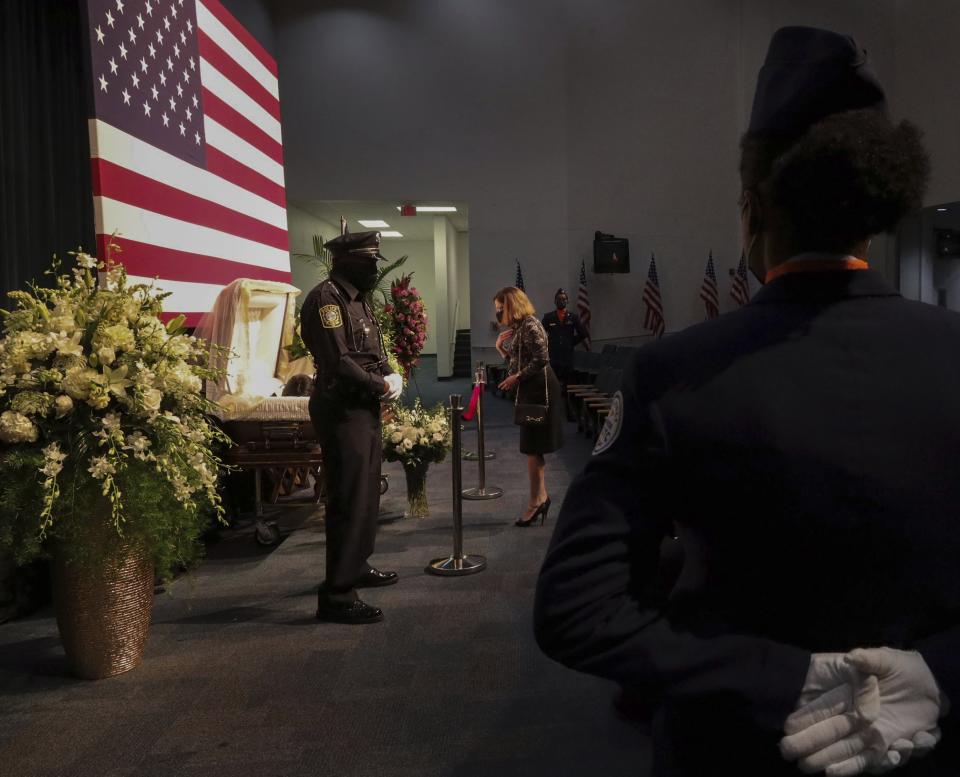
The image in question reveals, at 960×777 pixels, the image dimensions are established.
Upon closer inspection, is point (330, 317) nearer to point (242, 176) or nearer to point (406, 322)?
point (242, 176)

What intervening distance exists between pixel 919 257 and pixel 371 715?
41.3 feet

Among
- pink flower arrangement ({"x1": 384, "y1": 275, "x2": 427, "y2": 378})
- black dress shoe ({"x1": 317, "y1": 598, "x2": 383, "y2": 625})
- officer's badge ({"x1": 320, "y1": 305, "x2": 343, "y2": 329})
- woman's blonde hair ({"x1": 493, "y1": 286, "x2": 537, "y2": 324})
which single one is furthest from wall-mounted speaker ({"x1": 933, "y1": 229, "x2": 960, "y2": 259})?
black dress shoe ({"x1": 317, "y1": 598, "x2": 383, "y2": 625})

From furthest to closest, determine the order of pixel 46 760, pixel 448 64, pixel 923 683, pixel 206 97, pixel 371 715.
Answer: pixel 448 64, pixel 206 97, pixel 371 715, pixel 46 760, pixel 923 683

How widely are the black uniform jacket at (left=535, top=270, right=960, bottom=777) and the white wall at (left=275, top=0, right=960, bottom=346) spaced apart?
11.9m

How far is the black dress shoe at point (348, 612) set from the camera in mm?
3287

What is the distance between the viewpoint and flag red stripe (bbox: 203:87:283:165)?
15.5ft

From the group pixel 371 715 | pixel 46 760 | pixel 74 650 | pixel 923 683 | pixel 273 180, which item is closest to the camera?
pixel 923 683

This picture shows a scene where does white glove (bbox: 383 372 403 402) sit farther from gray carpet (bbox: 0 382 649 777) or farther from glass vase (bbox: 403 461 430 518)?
glass vase (bbox: 403 461 430 518)

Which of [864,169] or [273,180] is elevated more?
[273,180]

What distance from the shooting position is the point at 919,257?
39.9 ft

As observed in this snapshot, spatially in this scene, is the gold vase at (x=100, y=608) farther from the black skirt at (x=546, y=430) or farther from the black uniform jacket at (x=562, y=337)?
the black uniform jacket at (x=562, y=337)

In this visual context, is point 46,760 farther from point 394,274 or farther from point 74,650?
point 394,274

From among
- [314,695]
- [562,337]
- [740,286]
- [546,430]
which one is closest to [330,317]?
[314,695]

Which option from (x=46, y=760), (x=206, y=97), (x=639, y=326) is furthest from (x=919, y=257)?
(x=46, y=760)
